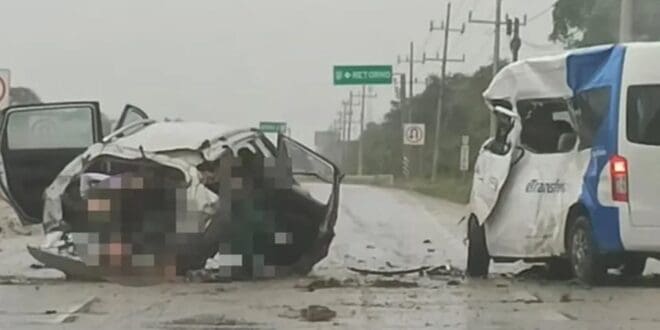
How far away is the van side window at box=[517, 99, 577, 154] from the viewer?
15156mm

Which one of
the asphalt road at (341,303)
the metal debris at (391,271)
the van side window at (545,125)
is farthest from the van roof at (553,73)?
the metal debris at (391,271)

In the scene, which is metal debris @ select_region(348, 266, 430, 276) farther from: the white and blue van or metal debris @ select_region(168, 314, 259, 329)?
metal debris @ select_region(168, 314, 259, 329)

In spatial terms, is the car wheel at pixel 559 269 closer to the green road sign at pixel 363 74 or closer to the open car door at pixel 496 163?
the open car door at pixel 496 163

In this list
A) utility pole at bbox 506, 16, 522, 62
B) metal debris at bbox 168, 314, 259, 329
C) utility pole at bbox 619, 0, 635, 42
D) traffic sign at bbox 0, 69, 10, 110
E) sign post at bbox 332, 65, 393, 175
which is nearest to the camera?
metal debris at bbox 168, 314, 259, 329

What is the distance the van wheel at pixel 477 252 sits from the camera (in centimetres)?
1598

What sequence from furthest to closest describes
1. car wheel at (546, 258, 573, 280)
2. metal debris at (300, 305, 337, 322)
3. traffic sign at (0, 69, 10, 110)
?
traffic sign at (0, 69, 10, 110) < car wheel at (546, 258, 573, 280) < metal debris at (300, 305, 337, 322)

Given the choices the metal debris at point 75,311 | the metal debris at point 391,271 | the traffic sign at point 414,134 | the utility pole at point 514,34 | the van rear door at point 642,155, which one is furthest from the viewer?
the traffic sign at point 414,134

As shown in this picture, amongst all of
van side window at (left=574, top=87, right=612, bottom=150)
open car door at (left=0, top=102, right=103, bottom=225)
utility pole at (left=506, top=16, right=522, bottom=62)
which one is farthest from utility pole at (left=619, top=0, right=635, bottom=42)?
utility pole at (left=506, top=16, right=522, bottom=62)

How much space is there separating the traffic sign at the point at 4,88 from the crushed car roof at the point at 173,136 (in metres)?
9.76

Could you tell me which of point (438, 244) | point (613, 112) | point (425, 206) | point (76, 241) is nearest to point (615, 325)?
point (613, 112)

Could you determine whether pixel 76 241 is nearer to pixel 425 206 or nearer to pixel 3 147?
pixel 3 147

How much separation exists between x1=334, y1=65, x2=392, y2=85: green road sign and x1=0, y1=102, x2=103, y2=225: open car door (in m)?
29.8

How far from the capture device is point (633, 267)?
1547 centimetres

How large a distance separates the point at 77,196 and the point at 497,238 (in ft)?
14.8
